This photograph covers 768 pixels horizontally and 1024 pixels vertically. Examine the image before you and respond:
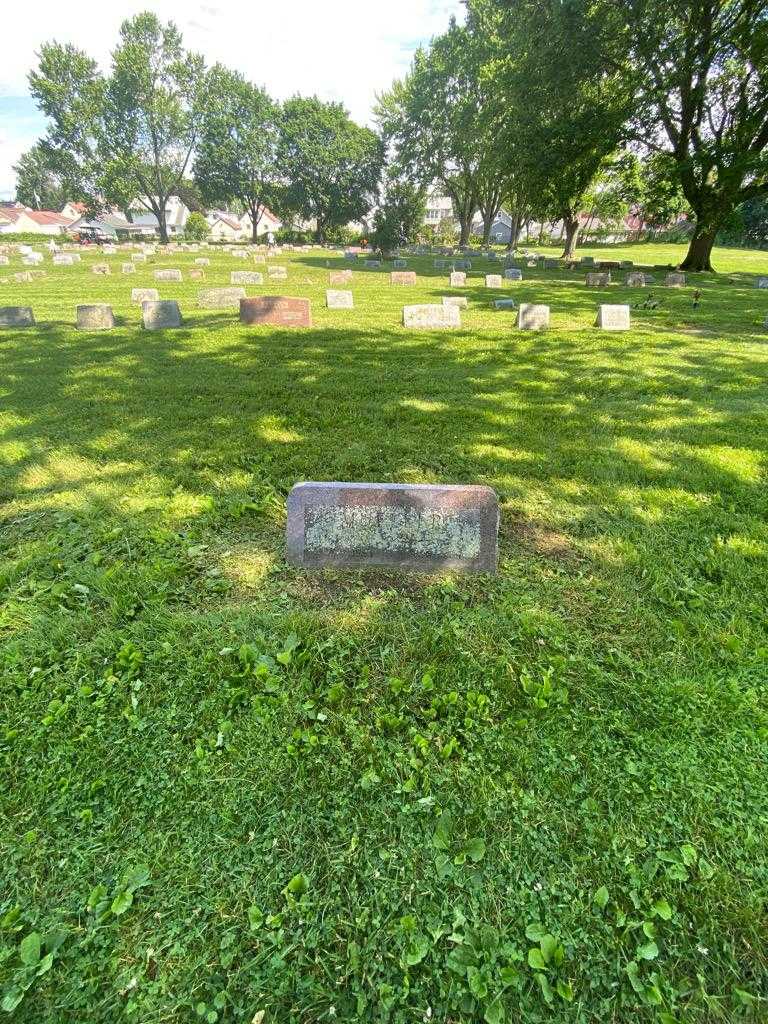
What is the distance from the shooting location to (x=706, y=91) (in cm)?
2131

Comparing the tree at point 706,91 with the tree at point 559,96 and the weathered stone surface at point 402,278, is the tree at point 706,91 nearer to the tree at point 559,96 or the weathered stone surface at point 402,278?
the tree at point 559,96

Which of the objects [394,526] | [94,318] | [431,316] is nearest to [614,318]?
[431,316]

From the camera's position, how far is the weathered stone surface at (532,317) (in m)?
10.7

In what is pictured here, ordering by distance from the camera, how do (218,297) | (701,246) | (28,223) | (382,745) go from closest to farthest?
(382,745) → (218,297) → (701,246) → (28,223)

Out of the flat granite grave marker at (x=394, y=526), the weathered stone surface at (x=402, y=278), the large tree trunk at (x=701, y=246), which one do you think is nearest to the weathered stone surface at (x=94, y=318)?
the flat granite grave marker at (x=394, y=526)


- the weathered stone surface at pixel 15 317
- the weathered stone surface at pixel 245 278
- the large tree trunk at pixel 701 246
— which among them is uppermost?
the large tree trunk at pixel 701 246

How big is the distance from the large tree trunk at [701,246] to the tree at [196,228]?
192 feet

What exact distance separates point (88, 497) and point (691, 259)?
1185 inches

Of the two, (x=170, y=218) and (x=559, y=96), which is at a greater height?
(x=170, y=218)

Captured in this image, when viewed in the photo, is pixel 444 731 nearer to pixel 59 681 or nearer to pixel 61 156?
pixel 59 681

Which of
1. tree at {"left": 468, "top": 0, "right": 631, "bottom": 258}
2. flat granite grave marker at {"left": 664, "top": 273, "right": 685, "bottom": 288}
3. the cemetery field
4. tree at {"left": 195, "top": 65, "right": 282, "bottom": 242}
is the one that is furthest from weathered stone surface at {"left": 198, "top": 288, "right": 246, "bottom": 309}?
tree at {"left": 195, "top": 65, "right": 282, "bottom": 242}

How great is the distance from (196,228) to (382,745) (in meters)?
75.0

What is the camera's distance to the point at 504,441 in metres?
5.14

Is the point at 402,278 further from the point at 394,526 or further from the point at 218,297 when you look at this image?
the point at 394,526
